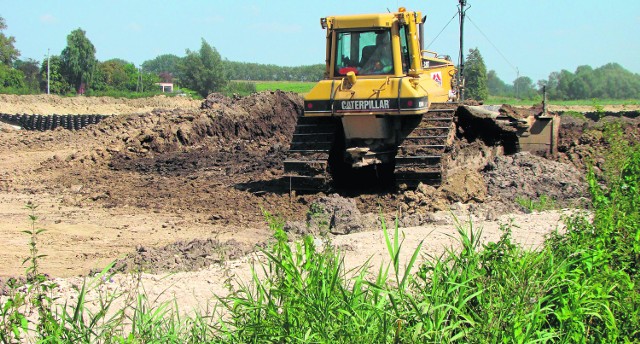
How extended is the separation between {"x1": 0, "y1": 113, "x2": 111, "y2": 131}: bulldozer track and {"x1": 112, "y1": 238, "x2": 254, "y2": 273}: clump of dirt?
18.6 m

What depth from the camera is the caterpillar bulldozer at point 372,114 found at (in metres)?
Result: 11.8

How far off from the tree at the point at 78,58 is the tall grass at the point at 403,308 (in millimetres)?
61018

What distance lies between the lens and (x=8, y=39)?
75.1 m

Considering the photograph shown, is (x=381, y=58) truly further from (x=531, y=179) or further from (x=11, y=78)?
(x=11, y=78)

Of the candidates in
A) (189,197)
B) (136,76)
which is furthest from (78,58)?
(189,197)

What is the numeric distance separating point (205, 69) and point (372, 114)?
57049 millimetres

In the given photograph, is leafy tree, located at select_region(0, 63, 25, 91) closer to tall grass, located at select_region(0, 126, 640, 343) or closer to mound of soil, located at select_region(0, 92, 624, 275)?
mound of soil, located at select_region(0, 92, 624, 275)

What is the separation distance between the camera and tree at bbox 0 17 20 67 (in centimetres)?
7194

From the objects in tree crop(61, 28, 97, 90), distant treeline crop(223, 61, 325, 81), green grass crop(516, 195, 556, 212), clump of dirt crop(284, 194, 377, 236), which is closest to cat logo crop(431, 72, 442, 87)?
green grass crop(516, 195, 556, 212)

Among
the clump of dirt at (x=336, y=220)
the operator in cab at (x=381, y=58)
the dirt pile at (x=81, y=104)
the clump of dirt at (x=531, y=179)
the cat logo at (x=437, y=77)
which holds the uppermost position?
the operator in cab at (x=381, y=58)

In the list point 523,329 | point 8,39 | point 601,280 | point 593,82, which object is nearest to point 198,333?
point 523,329

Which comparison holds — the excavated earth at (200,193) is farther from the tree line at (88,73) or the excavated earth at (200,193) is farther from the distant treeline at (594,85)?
the distant treeline at (594,85)

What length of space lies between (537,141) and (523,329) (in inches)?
432

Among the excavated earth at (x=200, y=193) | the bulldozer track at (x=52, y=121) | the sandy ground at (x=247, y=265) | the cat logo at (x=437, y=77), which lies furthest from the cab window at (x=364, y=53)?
the bulldozer track at (x=52, y=121)
